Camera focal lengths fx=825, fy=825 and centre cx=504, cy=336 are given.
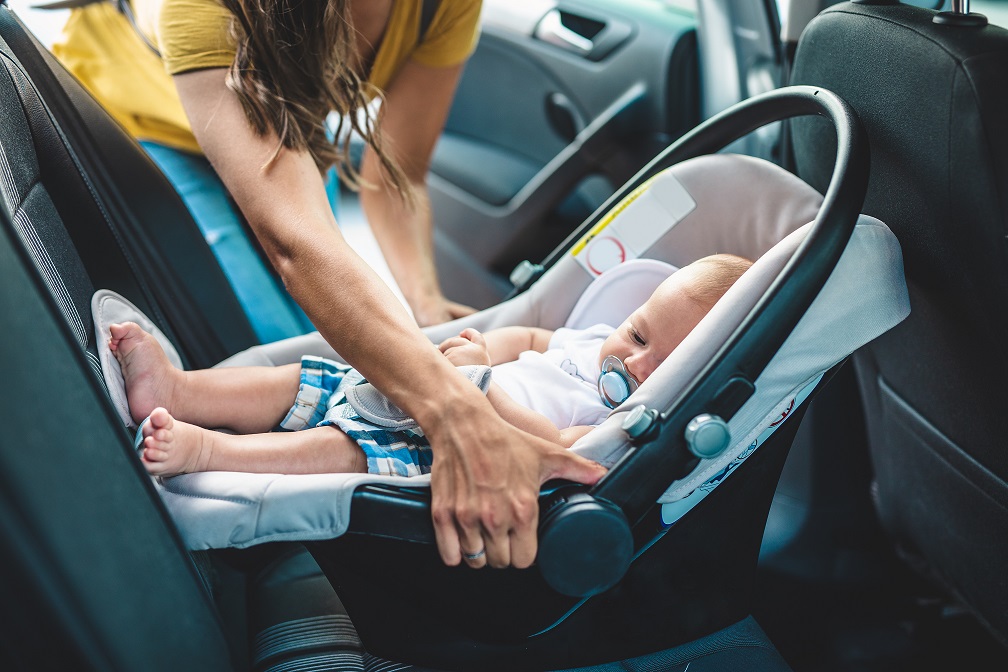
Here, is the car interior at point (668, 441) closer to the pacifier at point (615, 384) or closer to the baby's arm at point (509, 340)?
the baby's arm at point (509, 340)

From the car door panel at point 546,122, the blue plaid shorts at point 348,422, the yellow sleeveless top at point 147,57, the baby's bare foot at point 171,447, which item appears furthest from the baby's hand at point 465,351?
the car door panel at point 546,122

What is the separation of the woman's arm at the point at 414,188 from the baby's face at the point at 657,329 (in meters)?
0.58

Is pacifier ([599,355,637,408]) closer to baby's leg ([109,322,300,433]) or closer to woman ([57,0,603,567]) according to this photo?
woman ([57,0,603,567])

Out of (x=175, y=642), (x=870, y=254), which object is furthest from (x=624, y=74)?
(x=175, y=642)

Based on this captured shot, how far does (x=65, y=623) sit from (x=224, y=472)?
11.5 inches

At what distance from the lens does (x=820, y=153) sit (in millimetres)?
1284

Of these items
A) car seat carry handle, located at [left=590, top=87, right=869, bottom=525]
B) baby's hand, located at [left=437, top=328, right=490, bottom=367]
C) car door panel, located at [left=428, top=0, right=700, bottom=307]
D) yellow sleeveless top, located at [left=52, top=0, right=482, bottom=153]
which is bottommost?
car door panel, located at [left=428, top=0, right=700, bottom=307]

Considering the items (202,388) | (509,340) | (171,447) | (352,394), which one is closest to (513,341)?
(509,340)

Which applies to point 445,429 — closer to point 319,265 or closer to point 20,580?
point 319,265

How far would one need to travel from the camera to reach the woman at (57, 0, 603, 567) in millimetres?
905

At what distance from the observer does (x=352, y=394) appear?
3.67ft

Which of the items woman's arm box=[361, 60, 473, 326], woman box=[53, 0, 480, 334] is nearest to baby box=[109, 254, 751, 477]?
woman box=[53, 0, 480, 334]

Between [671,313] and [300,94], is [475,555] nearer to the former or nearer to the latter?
[671,313]

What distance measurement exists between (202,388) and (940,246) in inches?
39.9
